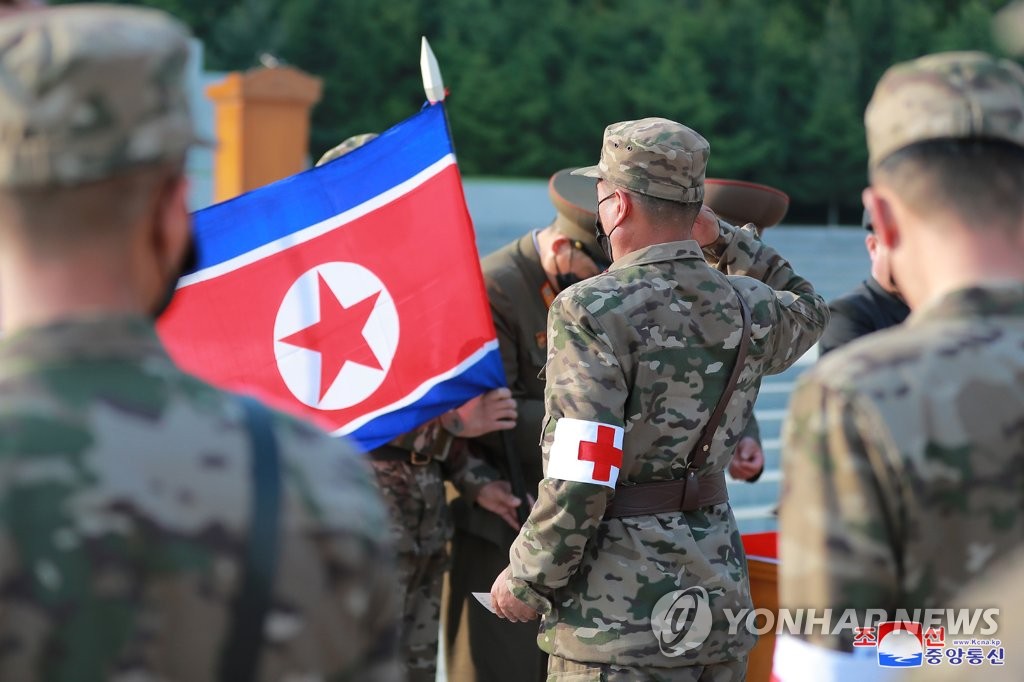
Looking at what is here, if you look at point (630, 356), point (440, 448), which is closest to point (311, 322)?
point (440, 448)

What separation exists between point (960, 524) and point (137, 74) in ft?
3.71

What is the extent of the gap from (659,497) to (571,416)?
329 mm

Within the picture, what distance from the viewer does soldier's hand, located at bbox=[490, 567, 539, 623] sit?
124 inches

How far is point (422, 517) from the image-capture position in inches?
172

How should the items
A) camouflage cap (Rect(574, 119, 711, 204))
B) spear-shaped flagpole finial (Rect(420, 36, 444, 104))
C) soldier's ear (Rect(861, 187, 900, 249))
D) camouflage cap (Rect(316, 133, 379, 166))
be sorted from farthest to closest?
camouflage cap (Rect(316, 133, 379, 166)) < spear-shaped flagpole finial (Rect(420, 36, 444, 104)) < camouflage cap (Rect(574, 119, 711, 204)) < soldier's ear (Rect(861, 187, 900, 249))

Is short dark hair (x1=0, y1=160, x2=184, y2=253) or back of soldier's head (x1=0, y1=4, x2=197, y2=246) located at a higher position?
back of soldier's head (x1=0, y1=4, x2=197, y2=246)

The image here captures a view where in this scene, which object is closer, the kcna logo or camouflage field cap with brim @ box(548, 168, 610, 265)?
the kcna logo

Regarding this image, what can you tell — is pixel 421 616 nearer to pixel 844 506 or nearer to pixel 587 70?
pixel 844 506

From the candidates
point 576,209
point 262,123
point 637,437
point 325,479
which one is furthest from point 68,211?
point 262,123

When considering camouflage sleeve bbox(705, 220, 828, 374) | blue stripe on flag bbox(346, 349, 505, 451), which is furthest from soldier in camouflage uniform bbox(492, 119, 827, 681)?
blue stripe on flag bbox(346, 349, 505, 451)

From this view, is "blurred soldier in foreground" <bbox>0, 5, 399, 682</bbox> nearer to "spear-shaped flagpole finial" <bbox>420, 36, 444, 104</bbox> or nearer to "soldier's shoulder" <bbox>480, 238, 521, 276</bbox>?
"spear-shaped flagpole finial" <bbox>420, 36, 444, 104</bbox>

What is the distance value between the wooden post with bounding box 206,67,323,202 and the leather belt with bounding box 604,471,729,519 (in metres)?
8.15

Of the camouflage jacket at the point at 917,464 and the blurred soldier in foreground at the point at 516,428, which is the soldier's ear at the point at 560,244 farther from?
the camouflage jacket at the point at 917,464

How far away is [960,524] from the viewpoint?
63.4 inches
